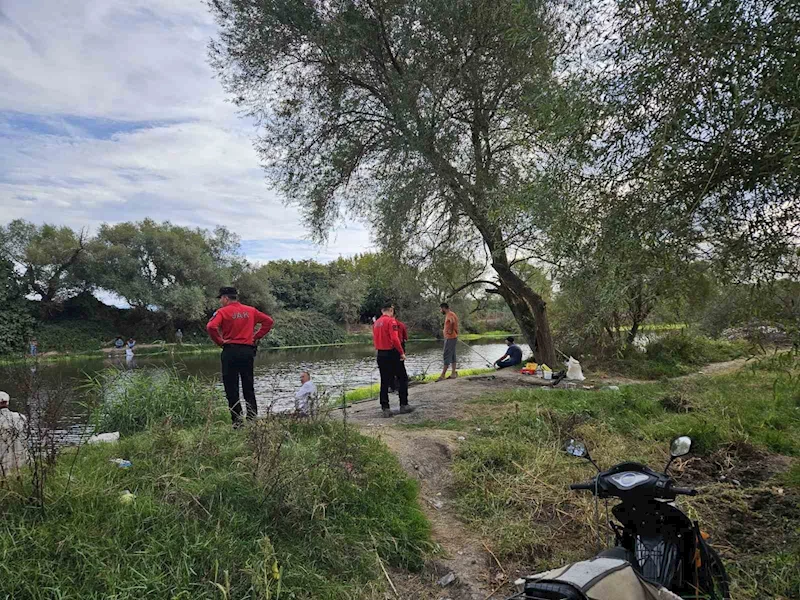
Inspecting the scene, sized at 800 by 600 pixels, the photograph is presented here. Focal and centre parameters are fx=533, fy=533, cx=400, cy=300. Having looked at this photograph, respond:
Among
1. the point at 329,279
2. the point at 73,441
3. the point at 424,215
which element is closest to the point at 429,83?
the point at 424,215

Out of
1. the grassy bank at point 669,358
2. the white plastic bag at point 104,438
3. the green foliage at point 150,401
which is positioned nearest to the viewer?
the white plastic bag at point 104,438

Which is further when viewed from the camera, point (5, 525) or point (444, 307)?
point (444, 307)

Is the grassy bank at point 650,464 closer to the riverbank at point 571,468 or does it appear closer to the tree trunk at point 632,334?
the riverbank at point 571,468

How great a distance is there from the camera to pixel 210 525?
3.65 metres

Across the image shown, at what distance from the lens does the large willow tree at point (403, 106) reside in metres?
10.6

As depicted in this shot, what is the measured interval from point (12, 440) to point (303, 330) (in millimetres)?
43103

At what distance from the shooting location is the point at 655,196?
4242 millimetres

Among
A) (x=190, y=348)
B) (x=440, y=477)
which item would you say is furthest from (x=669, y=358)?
(x=190, y=348)

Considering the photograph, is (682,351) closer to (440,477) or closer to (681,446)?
(440,477)

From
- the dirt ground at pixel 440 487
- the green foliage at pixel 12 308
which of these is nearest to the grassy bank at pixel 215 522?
the dirt ground at pixel 440 487

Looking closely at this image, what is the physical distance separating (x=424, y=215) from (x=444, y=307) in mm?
2278

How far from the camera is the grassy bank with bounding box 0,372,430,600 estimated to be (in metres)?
3.06

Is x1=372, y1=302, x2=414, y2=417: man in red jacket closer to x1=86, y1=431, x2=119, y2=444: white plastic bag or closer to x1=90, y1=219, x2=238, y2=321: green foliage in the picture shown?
x1=86, y1=431, x2=119, y2=444: white plastic bag

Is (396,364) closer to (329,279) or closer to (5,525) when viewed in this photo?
(5,525)
